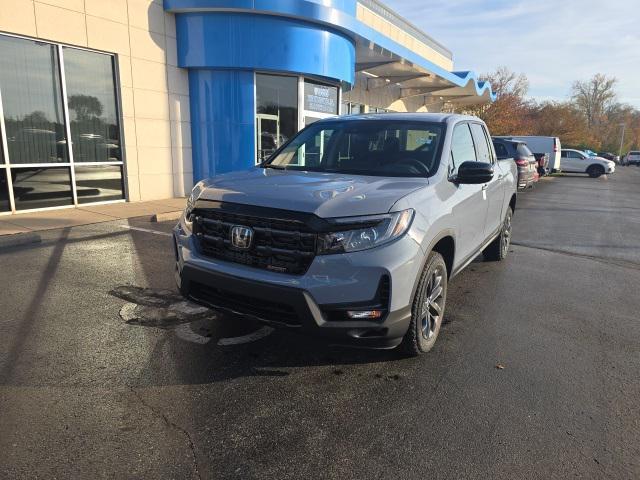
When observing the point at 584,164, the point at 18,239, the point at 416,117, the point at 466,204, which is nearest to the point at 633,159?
the point at 584,164

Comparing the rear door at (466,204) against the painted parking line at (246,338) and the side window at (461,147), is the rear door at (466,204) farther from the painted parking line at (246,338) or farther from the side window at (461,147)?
the painted parking line at (246,338)

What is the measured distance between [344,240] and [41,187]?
8.79 metres

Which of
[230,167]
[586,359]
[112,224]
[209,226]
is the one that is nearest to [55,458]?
[209,226]

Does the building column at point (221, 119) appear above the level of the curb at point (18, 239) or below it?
above

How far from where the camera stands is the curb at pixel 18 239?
6.61 meters

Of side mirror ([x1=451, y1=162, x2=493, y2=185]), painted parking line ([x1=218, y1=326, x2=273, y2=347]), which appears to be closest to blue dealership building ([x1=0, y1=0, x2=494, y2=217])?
painted parking line ([x1=218, y1=326, x2=273, y2=347])

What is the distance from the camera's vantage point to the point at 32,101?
30.0 feet

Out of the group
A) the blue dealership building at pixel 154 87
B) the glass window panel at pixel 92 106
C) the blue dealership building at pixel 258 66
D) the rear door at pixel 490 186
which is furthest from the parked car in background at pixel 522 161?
the glass window panel at pixel 92 106

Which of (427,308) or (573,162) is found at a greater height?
(573,162)

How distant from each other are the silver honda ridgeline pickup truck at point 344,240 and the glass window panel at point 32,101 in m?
7.20

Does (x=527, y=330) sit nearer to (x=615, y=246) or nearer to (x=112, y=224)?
(x=615, y=246)

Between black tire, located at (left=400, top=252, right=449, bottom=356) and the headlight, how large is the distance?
0.52 metres

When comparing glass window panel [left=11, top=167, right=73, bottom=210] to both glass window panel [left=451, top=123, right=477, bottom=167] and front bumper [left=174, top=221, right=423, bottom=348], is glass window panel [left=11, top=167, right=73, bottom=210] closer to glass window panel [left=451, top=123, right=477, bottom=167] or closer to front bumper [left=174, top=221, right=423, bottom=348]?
front bumper [left=174, top=221, right=423, bottom=348]

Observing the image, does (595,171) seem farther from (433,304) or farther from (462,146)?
(433,304)
